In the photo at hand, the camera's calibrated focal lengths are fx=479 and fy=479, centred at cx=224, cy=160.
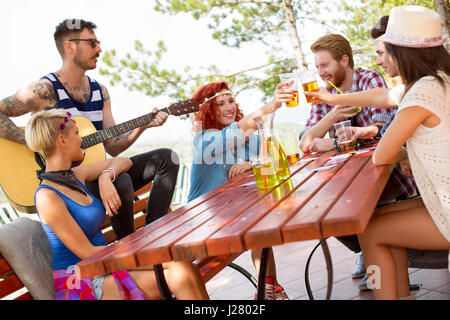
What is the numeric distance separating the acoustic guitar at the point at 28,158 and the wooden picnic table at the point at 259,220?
4.30 feet

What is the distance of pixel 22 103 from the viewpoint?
3230 millimetres

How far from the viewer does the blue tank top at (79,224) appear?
7.18 feet

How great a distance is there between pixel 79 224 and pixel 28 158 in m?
1.06

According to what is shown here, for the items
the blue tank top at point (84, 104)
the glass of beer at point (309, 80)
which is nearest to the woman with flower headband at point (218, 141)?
the glass of beer at point (309, 80)

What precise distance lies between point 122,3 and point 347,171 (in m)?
35.2

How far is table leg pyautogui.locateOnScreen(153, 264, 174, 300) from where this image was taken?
172 cm

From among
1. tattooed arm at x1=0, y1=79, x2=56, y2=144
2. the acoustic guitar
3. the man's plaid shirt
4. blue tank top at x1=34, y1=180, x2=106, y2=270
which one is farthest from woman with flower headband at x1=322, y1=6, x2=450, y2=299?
tattooed arm at x1=0, y1=79, x2=56, y2=144

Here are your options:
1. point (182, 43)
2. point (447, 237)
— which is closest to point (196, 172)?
point (447, 237)

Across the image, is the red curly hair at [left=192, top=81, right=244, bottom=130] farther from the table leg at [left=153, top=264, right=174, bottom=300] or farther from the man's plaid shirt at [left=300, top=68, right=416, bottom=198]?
the table leg at [left=153, top=264, right=174, bottom=300]

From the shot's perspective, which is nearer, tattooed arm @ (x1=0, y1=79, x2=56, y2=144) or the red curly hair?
tattooed arm @ (x1=0, y1=79, x2=56, y2=144)

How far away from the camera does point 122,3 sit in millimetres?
34375

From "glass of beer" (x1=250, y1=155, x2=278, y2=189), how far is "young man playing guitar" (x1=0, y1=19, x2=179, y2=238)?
996 millimetres

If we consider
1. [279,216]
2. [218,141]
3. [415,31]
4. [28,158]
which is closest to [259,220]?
[279,216]
